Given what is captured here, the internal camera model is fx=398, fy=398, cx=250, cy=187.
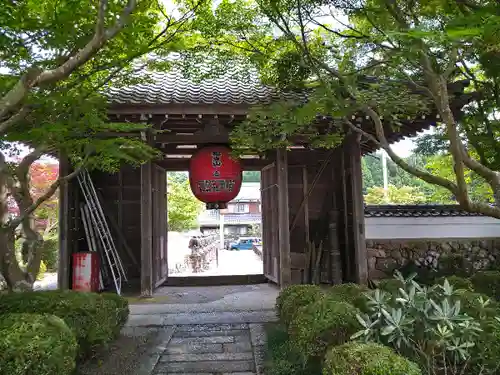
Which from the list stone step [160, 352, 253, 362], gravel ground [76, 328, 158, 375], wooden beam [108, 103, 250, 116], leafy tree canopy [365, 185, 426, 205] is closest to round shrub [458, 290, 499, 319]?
stone step [160, 352, 253, 362]

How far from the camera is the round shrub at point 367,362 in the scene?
8.21 ft

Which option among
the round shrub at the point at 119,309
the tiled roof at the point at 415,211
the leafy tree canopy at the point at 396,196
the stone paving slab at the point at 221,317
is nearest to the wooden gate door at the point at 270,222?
the stone paving slab at the point at 221,317

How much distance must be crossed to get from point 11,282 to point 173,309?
2.81m

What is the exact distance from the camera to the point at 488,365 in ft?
9.98

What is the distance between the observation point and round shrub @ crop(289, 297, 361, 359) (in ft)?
11.2

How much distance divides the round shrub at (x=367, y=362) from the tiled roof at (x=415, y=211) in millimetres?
6808

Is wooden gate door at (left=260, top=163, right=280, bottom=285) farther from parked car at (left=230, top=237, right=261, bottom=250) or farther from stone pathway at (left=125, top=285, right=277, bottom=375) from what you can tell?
parked car at (left=230, top=237, right=261, bottom=250)

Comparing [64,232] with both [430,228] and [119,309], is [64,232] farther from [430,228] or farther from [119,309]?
[430,228]

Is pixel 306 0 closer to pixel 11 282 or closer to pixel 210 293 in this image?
pixel 11 282

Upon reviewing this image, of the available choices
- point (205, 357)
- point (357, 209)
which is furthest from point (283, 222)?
point (205, 357)

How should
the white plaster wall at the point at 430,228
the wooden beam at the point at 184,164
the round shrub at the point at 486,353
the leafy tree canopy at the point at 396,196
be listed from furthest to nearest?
the leafy tree canopy at the point at 396,196
the wooden beam at the point at 184,164
the white plaster wall at the point at 430,228
the round shrub at the point at 486,353

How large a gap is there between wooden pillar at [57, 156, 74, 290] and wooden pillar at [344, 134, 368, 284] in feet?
19.6

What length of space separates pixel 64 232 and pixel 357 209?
6.07 m

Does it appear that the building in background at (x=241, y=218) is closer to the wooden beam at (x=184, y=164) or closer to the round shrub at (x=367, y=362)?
the wooden beam at (x=184, y=164)
